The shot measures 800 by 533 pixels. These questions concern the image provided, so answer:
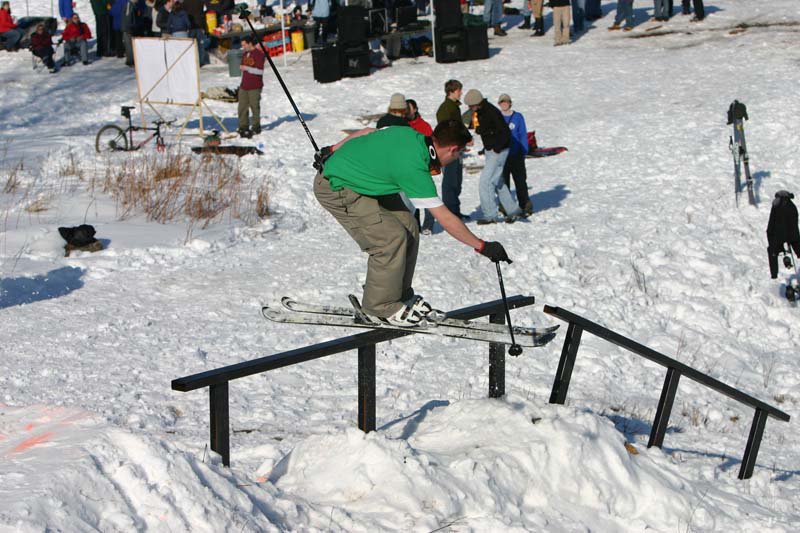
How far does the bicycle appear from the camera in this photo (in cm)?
1764

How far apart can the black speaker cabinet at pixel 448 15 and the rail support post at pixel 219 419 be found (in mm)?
20796

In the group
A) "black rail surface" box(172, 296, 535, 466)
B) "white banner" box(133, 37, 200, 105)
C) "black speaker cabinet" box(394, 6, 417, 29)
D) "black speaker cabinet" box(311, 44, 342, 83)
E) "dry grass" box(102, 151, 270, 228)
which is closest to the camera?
"black rail surface" box(172, 296, 535, 466)

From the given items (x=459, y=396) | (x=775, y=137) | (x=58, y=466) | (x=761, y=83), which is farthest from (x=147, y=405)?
(x=761, y=83)

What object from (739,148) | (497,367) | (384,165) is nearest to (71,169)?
(739,148)

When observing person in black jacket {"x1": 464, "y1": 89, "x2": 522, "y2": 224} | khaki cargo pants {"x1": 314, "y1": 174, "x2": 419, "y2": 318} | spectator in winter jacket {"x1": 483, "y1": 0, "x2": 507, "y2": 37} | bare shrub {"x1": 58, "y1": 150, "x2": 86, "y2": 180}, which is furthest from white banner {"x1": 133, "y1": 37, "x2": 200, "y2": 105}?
khaki cargo pants {"x1": 314, "y1": 174, "x2": 419, "y2": 318}

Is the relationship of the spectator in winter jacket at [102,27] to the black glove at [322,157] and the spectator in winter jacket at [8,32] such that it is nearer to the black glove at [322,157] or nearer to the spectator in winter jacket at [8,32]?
the spectator in winter jacket at [8,32]

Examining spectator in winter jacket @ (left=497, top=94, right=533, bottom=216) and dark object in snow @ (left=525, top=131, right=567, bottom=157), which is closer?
spectator in winter jacket @ (left=497, top=94, right=533, bottom=216)

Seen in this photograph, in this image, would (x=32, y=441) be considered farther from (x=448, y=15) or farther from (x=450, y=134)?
(x=448, y=15)

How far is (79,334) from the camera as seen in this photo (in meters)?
9.45

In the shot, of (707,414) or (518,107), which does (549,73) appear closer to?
(518,107)

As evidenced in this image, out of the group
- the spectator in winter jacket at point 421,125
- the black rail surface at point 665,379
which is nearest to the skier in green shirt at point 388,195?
the black rail surface at point 665,379

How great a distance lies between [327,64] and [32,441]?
19.4 m

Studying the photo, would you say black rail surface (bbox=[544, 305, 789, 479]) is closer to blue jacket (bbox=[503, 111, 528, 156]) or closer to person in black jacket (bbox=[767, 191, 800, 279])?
person in black jacket (bbox=[767, 191, 800, 279])

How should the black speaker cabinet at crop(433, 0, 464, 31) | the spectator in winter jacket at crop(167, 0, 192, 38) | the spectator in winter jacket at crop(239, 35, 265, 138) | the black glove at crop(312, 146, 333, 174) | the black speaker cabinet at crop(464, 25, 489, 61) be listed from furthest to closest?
1. the black speaker cabinet at crop(464, 25, 489, 61)
2. the black speaker cabinet at crop(433, 0, 464, 31)
3. the spectator in winter jacket at crop(167, 0, 192, 38)
4. the spectator in winter jacket at crop(239, 35, 265, 138)
5. the black glove at crop(312, 146, 333, 174)
